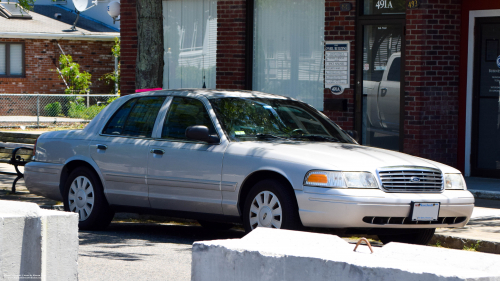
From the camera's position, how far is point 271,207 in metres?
7.18

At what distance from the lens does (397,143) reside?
43.3ft

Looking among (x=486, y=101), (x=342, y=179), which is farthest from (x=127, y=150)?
(x=486, y=101)

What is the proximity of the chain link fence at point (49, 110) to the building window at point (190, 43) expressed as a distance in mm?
10055

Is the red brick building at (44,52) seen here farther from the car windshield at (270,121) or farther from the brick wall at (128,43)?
the car windshield at (270,121)

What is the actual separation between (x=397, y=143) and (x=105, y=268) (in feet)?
25.0

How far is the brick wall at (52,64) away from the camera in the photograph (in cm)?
2888

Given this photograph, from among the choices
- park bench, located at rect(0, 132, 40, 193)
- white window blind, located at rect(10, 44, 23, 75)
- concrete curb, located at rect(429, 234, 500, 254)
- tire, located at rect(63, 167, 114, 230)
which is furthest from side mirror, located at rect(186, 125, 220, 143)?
white window blind, located at rect(10, 44, 23, 75)

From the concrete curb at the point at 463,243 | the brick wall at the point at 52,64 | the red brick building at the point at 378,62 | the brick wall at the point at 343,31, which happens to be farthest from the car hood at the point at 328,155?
the brick wall at the point at 52,64

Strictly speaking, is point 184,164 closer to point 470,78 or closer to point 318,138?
point 318,138

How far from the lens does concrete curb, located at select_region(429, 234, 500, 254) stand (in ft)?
24.7

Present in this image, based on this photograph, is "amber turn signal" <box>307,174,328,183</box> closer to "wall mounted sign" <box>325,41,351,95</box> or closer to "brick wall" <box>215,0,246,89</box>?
"wall mounted sign" <box>325,41,351,95</box>

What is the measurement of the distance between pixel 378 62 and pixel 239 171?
6485 millimetres

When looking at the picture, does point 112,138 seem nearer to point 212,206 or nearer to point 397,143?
point 212,206

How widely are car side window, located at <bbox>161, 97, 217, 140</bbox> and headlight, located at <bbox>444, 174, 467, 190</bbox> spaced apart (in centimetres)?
233
